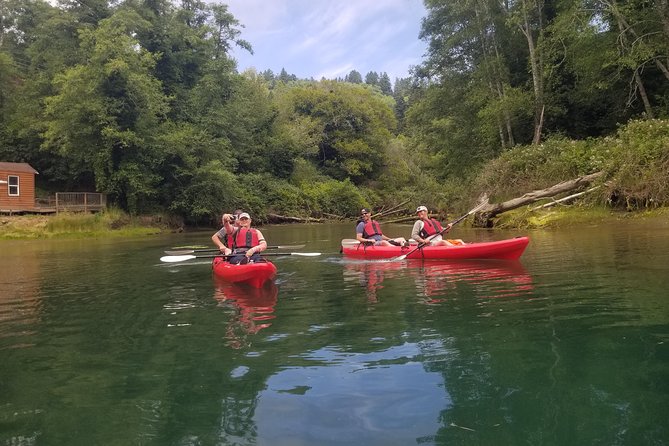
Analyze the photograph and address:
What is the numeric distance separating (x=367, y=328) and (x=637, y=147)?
1348 centimetres

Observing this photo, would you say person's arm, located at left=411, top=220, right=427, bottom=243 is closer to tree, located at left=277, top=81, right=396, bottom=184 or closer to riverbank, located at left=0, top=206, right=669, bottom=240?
riverbank, located at left=0, top=206, right=669, bottom=240

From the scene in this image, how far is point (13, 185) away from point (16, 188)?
230mm

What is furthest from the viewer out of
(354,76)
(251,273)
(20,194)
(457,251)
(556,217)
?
(354,76)

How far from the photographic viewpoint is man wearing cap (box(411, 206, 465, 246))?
10.9m

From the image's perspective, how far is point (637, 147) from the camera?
595 inches

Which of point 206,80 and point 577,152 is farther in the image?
point 206,80

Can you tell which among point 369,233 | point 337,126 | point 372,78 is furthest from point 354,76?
point 369,233

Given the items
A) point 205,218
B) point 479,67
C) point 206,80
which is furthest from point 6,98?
point 479,67

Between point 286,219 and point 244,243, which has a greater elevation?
point 286,219

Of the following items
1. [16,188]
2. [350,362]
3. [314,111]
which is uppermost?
[314,111]

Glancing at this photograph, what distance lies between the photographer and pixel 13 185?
2816 cm

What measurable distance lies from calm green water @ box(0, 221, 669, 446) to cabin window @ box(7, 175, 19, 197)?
23.9 meters

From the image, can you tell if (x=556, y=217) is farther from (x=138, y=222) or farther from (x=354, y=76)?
(x=354, y=76)

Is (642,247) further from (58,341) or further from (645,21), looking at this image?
(645,21)
